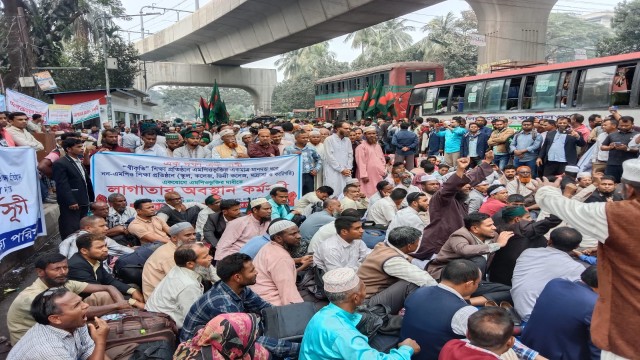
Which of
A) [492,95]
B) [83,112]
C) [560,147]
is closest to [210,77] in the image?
[83,112]

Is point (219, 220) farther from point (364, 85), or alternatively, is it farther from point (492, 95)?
point (364, 85)

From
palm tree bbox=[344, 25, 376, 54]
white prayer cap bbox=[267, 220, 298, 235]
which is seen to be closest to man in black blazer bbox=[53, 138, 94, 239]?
white prayer cap bbox=[267, 220, 298, 235]

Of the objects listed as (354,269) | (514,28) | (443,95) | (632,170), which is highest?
(514,28)

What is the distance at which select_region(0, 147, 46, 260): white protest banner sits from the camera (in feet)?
16.4

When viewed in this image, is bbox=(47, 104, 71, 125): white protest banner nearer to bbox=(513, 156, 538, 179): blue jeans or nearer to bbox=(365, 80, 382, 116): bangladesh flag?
bbox=(365, 80, 382, 116): bangladesh flag

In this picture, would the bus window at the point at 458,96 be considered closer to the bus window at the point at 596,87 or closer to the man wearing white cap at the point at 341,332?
the bus window at the point at 596,87

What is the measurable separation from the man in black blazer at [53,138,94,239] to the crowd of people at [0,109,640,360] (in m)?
0.02

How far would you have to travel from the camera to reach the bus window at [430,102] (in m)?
17.0

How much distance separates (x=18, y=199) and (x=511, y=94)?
12.6 meters

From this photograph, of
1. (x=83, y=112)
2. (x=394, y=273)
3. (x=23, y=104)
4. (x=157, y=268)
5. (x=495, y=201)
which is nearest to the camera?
(x=394, y=273)

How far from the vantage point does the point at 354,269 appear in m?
4.33

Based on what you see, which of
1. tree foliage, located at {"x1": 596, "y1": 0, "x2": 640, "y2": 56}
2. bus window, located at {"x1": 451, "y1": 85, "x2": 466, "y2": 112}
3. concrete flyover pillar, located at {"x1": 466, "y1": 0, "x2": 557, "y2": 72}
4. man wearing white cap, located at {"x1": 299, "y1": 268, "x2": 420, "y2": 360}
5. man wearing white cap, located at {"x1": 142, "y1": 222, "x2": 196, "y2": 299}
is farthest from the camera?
tree foliage, located at {"x1": 596, "y1": 0, "x2": 640, "y2": 56}

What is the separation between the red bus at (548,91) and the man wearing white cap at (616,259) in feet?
32.3

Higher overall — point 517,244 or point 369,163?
point 369,163
